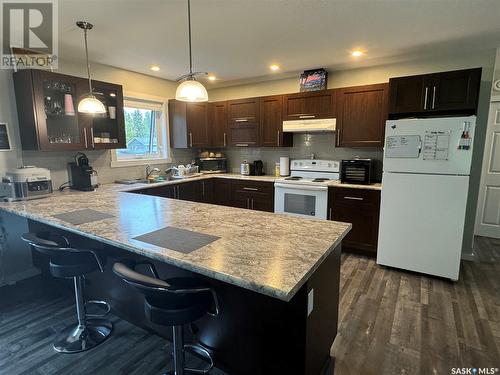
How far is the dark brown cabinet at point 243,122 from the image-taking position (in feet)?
14.4

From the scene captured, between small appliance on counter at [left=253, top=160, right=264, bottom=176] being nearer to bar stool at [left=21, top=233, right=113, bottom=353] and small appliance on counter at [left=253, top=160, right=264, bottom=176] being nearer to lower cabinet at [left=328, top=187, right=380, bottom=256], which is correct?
lower cabinet at [left=328, top=187, right=380, bottom=256]

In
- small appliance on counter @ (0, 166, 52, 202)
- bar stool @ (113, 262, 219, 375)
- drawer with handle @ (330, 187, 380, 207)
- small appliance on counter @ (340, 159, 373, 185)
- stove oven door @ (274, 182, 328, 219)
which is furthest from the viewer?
stove oven door @ (274, 182, 328, 219)

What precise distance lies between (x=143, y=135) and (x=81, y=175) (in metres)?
1.37

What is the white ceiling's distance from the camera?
6.92ft

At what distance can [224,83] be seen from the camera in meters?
4.82

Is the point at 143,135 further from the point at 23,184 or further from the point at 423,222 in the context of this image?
the point at 423,222

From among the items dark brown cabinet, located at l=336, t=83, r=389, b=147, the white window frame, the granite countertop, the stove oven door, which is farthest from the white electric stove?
the white window frame

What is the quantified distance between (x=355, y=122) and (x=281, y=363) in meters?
3.09

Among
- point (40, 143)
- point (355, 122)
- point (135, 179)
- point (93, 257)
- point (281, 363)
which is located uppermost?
point (355, 122)

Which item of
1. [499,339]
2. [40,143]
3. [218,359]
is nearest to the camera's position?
[218,359]


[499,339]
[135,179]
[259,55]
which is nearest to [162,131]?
[135,179]

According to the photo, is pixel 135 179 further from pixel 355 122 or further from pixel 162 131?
pixel 355 122

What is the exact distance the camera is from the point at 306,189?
3719 millimetres

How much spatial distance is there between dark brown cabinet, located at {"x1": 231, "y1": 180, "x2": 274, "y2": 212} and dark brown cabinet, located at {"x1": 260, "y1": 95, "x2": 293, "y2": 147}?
686 mm
